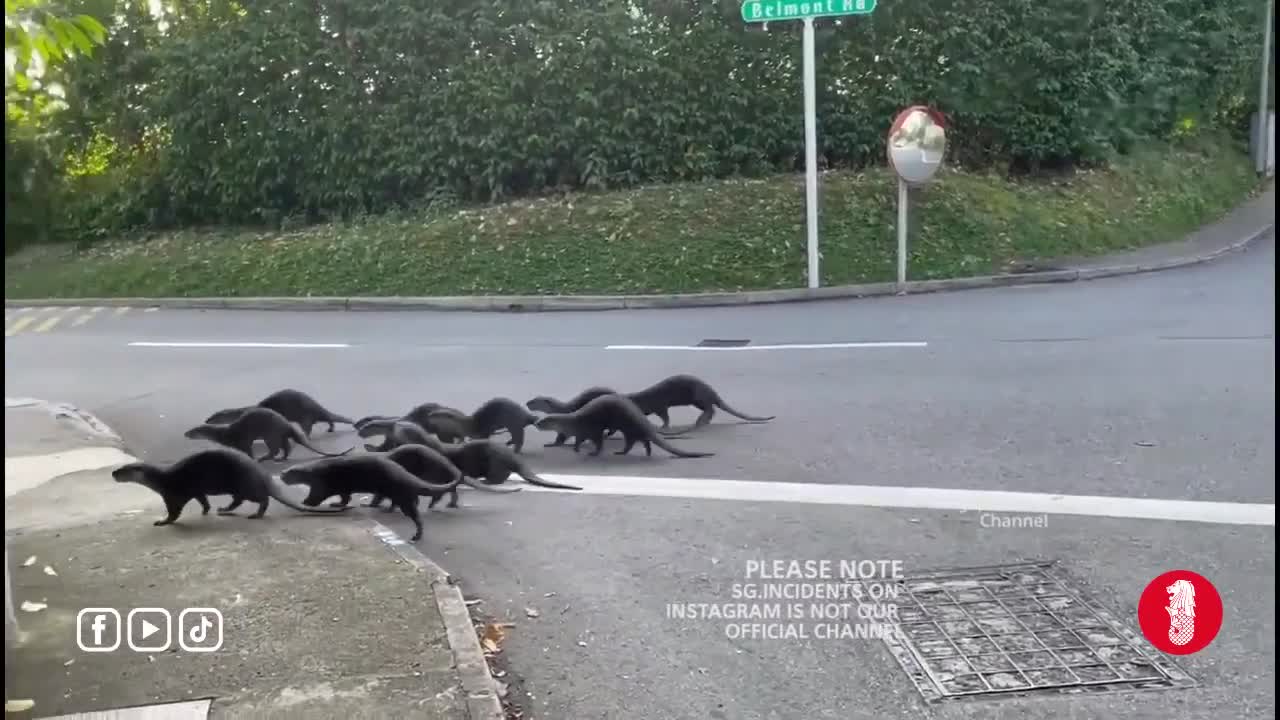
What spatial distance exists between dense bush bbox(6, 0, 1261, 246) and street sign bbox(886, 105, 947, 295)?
6 centimetres

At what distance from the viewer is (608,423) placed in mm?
3654

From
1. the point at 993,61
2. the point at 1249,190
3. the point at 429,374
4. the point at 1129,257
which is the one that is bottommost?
the point at 429,374

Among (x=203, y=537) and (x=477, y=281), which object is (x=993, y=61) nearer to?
(x=477, y=281)

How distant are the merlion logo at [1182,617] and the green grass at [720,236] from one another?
174 cm

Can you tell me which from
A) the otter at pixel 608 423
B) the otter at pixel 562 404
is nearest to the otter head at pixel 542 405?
the otter at pixel 562 404

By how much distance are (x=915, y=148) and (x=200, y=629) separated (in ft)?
11.0

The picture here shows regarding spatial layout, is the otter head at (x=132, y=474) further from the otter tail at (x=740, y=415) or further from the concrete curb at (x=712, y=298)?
Result: the otter tail at (x=740, y=415)

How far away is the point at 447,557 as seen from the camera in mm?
2816

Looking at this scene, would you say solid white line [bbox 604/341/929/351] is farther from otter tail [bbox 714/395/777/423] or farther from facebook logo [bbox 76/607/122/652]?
facebook logo [bbox 76/607/122/652]

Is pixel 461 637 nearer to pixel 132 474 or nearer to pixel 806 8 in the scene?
pixel 132 474

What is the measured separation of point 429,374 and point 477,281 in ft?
2.27

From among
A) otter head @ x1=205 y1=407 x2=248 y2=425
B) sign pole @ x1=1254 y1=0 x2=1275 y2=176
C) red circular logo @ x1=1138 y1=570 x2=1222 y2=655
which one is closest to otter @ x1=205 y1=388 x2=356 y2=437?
otter head @ x1=205 y1=407 x2=248 y2=425

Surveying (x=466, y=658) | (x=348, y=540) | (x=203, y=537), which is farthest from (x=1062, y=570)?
(x=203, y=537)

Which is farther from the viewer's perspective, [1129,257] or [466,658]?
[1129,257]
